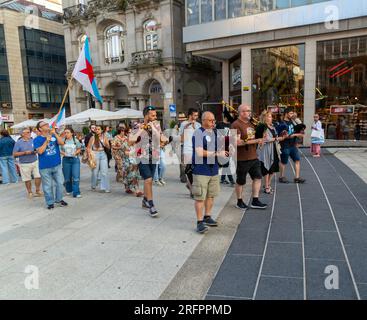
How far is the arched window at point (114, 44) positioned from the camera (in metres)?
27.7

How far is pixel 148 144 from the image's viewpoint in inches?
226

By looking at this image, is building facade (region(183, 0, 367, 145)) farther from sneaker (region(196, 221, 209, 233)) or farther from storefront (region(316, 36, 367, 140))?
sneaker (region(196, 221, 209, 233))

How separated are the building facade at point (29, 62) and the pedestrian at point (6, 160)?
101 feet

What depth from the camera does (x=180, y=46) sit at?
83.5ft

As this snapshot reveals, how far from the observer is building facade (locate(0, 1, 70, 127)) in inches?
1529

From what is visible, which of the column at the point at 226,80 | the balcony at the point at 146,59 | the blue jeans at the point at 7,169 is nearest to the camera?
the blue jeans at the point at 7,169

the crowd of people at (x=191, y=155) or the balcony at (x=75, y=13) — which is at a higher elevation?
the balcony at (x=75, y=13)

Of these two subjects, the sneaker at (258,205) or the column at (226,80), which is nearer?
the sneaker at (258,205)

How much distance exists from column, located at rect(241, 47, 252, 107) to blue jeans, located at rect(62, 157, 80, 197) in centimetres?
1172

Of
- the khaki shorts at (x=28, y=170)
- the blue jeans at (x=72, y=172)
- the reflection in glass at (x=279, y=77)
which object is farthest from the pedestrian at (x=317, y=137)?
the khaki shorts at (x=28, y=170)

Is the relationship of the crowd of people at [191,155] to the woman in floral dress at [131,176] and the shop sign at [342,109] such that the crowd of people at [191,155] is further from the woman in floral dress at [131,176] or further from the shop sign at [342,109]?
the shop sign at [342,109]

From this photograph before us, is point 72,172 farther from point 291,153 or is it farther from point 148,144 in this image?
point 291,153

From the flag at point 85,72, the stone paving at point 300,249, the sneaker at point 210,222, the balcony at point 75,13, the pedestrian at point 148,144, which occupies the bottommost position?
the stone paving at point 300,249

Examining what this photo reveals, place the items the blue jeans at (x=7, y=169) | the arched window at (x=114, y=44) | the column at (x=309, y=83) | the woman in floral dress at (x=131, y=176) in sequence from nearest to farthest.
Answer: the woman in floral dress at (x=131, y=176)
the blue jeans at (x=7, y=169)
the column at (x=309, y=83)
the arched window at (x=114, y=44)
